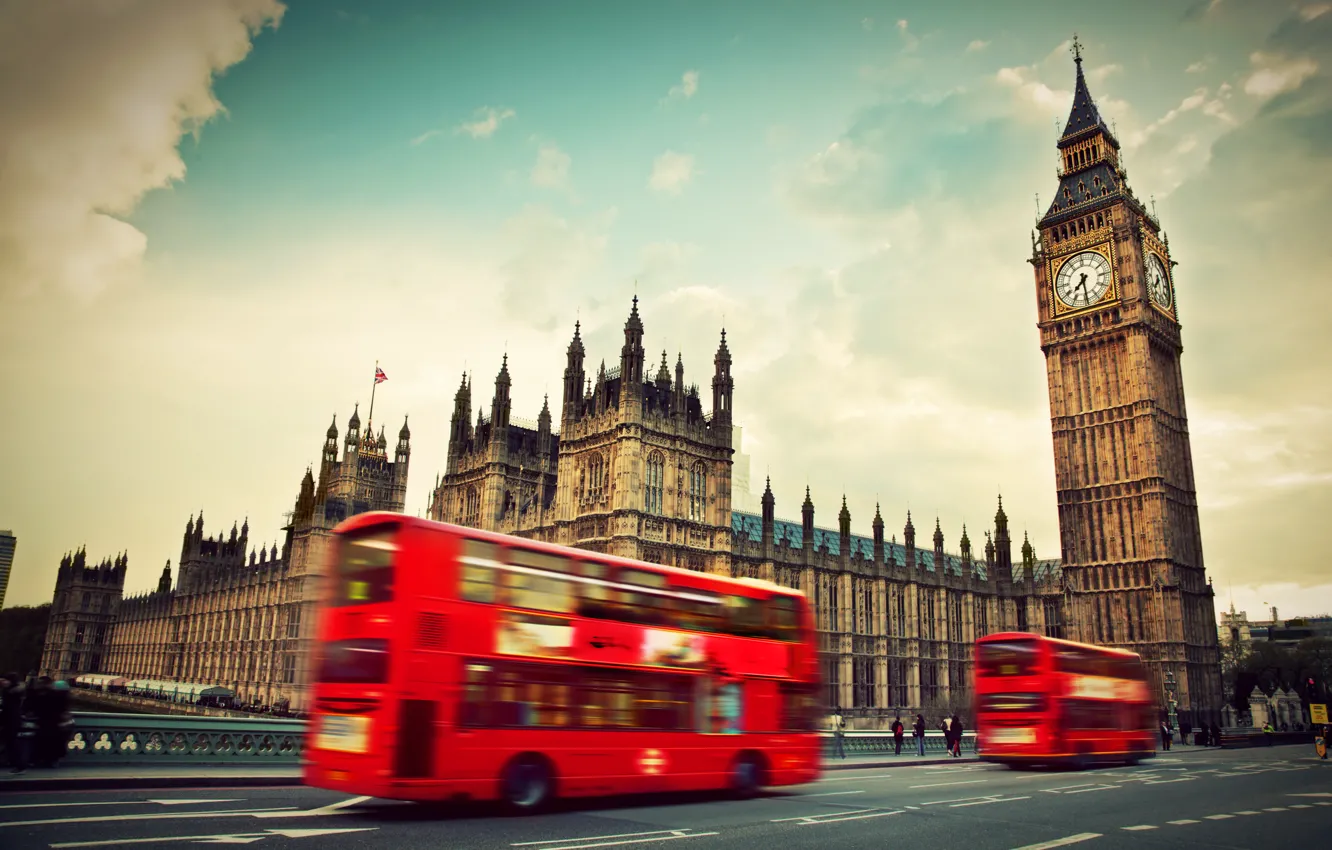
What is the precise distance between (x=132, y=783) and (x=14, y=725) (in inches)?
110

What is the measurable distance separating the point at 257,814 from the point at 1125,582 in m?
69.9

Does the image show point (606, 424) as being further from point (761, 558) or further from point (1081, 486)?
point (1081, 486)

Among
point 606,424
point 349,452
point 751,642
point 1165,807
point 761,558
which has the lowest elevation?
point 1165,807

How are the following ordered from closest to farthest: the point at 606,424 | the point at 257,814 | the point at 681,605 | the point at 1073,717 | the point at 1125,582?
the point at 257,814
the point at 681,605
the point at 1073,717
the point at 606,424
the point at 1125,582

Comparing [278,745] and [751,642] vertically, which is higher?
[751,642]

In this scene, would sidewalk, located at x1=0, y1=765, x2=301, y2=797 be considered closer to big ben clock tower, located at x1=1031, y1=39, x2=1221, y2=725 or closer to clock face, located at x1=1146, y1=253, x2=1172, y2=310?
big ben clock tower, located at x1=1031, y1=39, x2=1221, y2=725

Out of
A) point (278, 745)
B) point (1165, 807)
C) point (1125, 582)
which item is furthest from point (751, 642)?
point (1125, 582)

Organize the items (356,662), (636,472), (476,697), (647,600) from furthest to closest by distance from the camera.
Result: (636,472)
(647,600)
(476,697)
(356,662)

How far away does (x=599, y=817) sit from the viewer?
13.9 metres

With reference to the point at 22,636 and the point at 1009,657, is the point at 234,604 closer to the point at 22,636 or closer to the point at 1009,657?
the point at 22,636

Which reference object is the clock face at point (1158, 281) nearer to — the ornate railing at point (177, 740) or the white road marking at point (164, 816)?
the ornate railing at point (177, 740)

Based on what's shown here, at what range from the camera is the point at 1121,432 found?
232 ft

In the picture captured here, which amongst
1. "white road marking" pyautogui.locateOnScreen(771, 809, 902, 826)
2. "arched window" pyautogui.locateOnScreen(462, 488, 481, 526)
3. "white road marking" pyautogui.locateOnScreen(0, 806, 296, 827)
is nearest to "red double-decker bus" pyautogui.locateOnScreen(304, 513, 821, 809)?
"white road marking" pyautogui.locateOnScreen(0, 806, 296, 827)

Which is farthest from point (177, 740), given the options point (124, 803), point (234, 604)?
point (234, 604)
